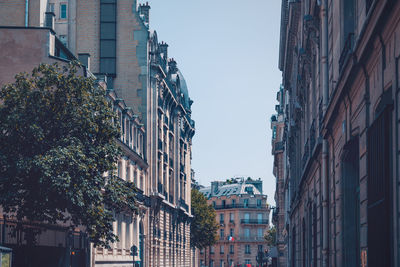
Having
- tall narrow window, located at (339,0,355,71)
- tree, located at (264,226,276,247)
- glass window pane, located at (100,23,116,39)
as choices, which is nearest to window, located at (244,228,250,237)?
tree, located at (264,226,276,247)

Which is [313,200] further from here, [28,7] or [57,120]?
[28,7]

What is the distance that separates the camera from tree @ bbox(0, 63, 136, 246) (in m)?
26.9

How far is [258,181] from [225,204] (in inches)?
457

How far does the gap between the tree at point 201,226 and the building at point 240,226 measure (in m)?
47.2

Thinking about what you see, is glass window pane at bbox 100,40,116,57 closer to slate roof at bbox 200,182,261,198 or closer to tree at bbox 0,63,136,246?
tree at bbox 0,63,136,246

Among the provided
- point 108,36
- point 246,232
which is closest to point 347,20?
point 108,36

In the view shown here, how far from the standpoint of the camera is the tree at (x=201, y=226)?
9162cm

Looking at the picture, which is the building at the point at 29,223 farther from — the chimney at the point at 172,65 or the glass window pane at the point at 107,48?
the chimney at the point at 172,65

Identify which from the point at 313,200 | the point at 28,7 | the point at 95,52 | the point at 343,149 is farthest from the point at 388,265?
the point at 95,52

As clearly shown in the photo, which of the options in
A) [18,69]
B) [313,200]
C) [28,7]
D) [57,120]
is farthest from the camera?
[28,7]

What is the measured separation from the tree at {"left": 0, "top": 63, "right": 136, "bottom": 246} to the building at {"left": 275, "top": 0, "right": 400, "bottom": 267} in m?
8.23

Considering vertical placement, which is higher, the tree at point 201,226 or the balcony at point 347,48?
the balcony at point 347,48

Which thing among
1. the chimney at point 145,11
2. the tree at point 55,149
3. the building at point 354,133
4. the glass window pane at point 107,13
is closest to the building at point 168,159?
the chimney at point 145,11

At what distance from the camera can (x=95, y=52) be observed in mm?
57438
